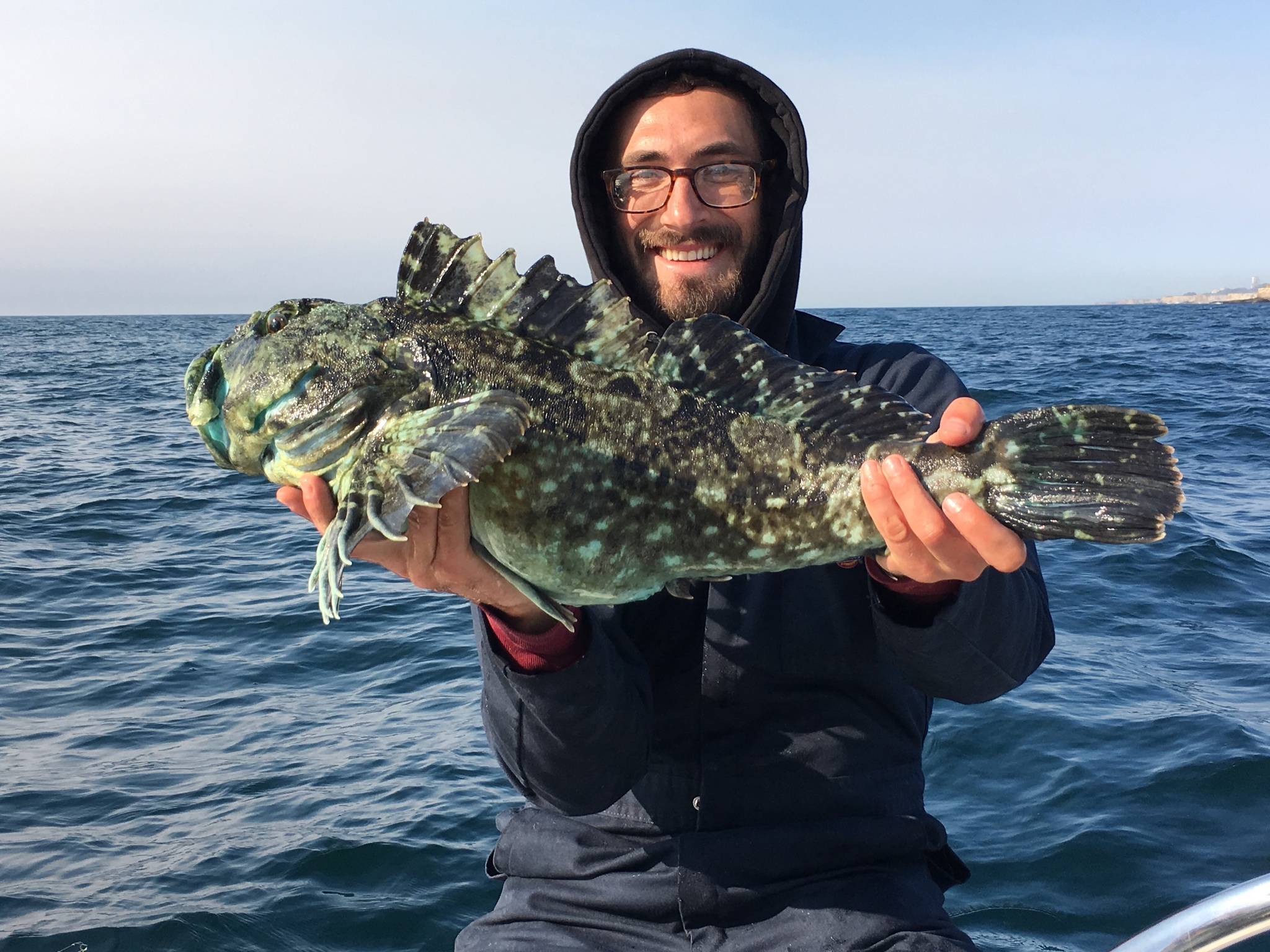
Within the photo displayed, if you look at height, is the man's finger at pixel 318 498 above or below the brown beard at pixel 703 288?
below

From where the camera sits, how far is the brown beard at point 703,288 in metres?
5.08

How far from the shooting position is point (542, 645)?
369 cm

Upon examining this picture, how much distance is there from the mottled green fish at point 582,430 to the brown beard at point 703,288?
152 cm

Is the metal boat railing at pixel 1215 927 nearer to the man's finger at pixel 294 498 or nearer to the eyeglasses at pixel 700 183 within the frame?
the man's finger at pixel 294 498

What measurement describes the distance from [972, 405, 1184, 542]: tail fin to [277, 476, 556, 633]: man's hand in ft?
5.67

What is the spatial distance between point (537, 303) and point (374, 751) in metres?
5.45

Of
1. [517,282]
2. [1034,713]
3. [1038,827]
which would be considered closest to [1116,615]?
[1034,713]

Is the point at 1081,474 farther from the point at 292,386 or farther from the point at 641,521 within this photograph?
the point at 292,386

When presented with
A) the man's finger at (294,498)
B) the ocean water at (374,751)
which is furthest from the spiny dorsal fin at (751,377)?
the ocean water at (374,751)

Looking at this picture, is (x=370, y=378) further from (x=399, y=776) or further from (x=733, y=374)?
(x=399, y=776)

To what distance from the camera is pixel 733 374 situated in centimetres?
361

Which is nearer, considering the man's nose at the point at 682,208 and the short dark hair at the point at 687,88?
the man's nose at the point at 682,208

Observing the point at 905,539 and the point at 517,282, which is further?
the point at 517,282

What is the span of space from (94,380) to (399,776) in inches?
1533
